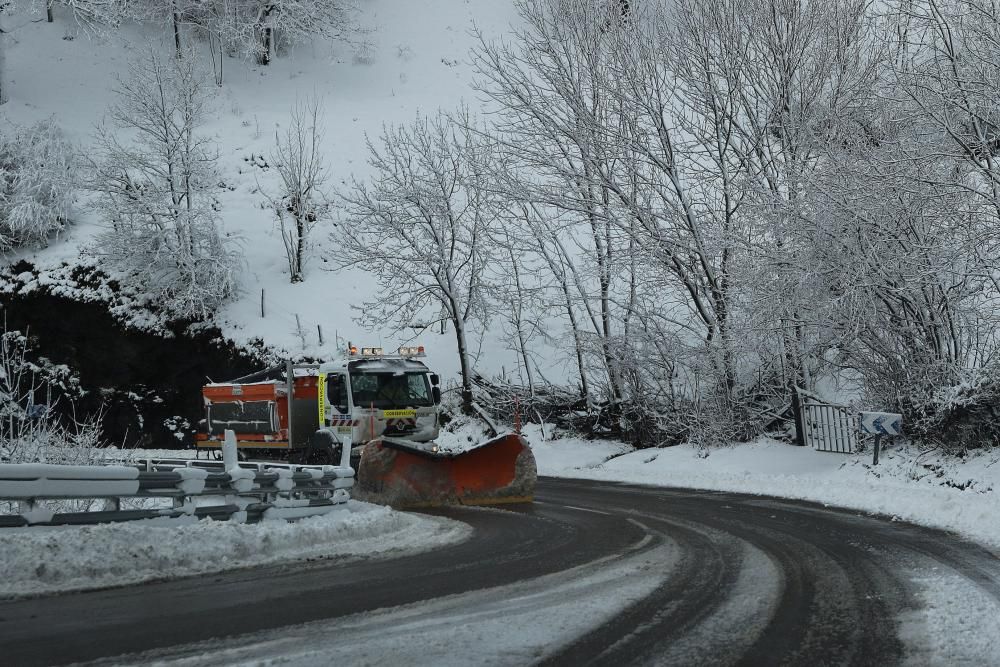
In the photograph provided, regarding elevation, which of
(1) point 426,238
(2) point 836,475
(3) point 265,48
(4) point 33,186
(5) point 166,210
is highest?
(3) point 265,48

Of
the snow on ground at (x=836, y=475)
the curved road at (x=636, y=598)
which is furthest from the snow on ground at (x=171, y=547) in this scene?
the snow on ground at (x=836, y=475)

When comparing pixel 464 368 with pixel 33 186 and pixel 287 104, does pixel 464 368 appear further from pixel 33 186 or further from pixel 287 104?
pixel 287 104

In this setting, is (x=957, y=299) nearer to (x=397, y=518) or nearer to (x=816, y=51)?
(x=816, y=51)

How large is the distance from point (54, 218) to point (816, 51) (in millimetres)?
28768

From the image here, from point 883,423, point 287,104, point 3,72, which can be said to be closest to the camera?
point 883,423

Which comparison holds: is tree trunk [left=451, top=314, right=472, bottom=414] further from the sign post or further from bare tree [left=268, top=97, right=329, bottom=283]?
the sign post

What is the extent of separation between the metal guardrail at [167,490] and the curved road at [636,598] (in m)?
1.37

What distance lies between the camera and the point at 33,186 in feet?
116

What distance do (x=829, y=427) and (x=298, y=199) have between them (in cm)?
2564

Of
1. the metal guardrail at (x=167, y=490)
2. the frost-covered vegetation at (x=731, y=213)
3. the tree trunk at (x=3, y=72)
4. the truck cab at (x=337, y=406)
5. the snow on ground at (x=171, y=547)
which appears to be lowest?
the snow on ground at (x=171, y=547)

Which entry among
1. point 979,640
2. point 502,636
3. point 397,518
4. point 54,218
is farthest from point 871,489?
point 54,218

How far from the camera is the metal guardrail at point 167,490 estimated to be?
771 centimetres

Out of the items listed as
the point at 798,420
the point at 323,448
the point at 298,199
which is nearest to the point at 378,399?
the point at 323,448

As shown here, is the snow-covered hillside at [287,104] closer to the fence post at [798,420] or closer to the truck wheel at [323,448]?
the truck wheel at [323,448]
